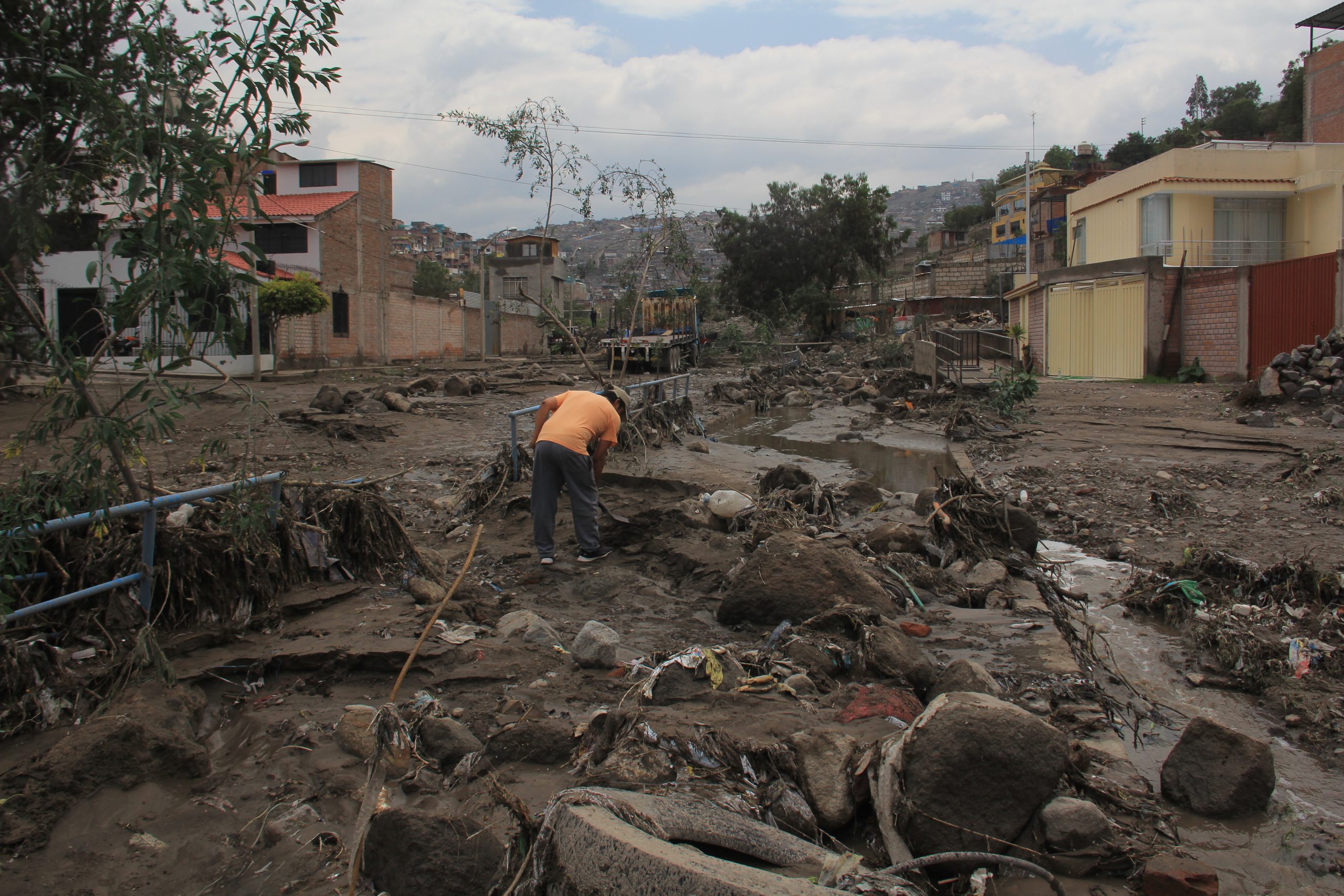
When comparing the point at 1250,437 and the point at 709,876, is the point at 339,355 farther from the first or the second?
the point at 709,876

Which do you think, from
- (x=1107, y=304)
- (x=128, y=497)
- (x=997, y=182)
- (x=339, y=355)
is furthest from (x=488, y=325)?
(x=997, y=182)

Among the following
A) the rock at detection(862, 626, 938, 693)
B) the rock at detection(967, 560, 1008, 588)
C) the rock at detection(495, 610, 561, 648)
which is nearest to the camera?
the rock at detection(862, 626, 938, 693)

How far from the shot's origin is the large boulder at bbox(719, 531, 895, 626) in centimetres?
453

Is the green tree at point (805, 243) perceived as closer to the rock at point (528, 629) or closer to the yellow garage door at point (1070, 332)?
the yellow garage door at point (1070, 332)

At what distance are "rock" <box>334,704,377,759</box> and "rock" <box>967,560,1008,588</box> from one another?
3.87 m

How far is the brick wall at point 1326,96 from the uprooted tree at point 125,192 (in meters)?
44.4

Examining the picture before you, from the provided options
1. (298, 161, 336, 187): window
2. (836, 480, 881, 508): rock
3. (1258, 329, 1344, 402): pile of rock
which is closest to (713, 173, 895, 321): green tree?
(298, 161, 336, 187): window

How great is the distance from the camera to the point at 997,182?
3044 inches

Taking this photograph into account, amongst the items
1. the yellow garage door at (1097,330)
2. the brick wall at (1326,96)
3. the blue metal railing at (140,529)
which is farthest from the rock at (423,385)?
the brick wall at (1326,96)

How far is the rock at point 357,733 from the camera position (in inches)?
122

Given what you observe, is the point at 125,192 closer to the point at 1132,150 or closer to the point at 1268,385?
the point at 1268,385

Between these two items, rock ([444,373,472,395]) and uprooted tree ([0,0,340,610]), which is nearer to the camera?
uprooted tree ([0,0,340,610])

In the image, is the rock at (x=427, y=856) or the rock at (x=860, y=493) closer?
the rock at (x=427, y=856)

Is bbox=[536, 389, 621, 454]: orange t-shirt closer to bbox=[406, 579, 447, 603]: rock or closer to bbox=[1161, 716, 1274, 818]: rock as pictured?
bbox=[406, 579, 447, 603]: rock
